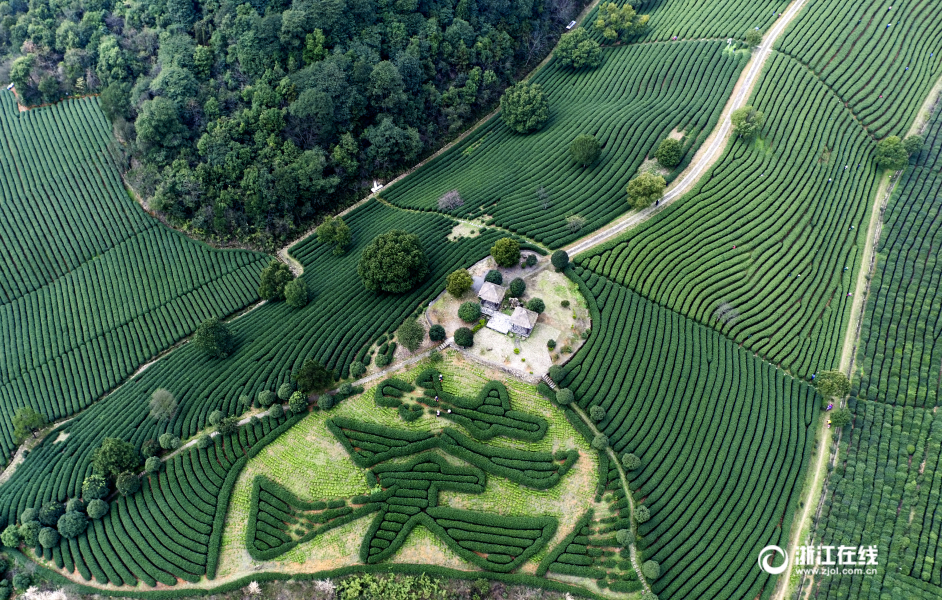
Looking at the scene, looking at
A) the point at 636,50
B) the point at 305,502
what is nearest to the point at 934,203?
the point at 636,50

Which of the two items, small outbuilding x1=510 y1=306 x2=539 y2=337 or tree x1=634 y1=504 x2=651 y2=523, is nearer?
tree x1=634 y1=504 x2=651 y2=523

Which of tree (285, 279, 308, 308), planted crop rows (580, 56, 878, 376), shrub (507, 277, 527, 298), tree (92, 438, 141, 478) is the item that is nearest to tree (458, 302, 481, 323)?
shrub (507, 277, 527, 298)

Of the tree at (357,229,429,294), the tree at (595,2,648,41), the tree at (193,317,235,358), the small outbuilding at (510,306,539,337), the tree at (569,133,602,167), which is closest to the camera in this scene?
the small outbuilding at (510,306,539,337)

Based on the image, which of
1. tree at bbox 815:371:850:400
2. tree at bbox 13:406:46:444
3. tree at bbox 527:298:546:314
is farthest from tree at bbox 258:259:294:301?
tree at bbox 815:371:850:400

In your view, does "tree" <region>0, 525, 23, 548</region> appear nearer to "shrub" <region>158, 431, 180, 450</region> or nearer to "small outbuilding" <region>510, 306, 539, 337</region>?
"shrub" <region>158, 431, 180, 450</region>

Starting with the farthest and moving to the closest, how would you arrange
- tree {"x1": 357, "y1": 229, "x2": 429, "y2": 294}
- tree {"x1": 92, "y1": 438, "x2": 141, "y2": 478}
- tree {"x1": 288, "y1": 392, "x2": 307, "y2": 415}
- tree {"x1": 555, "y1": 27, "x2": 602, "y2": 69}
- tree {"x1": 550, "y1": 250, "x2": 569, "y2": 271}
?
tree {"x1": 555, "y1": 27, "x2": 602, "y2": 69}
tree {"x1": 550, "y1": 250, "x2": 569, "y2": 271}
tree {"x1": 357, "y1": 229, "x2": 429, "y2": 294}
tree {"x1": 288, "y1": 392, "x2": 307, "y2": 415}
tree {"x1": 92, "y1": 438, "x2": 141, "y2": 478}

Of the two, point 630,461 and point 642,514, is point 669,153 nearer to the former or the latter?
point 630,461

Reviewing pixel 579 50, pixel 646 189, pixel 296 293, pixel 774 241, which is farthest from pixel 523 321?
pixel 579 50

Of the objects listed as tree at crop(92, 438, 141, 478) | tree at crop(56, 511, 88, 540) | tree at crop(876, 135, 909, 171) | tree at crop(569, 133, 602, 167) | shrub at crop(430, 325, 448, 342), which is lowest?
tree at crop(56, 511, 88, 540)

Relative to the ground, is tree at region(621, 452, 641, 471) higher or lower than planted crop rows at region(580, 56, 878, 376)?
lower
